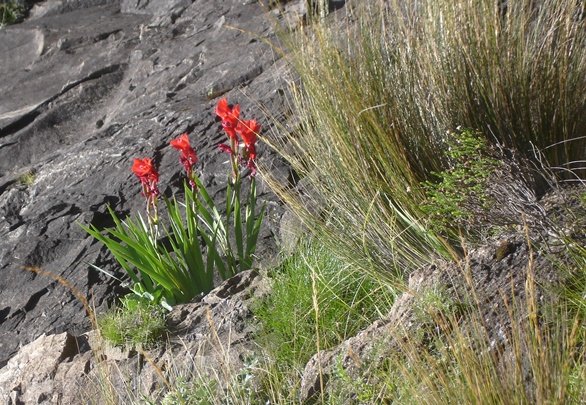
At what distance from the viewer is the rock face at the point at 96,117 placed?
5.68 meters

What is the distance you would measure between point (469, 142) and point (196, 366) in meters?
1.33

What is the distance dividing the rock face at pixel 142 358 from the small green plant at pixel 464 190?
0.90 metres

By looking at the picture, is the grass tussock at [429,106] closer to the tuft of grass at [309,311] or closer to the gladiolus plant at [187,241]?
the tuft of grass at [309,311]

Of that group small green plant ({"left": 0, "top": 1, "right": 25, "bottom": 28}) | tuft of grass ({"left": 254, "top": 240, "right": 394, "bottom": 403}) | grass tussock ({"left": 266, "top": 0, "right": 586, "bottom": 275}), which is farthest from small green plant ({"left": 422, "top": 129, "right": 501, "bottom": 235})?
Answer: small green plant ({"left": 0, "top": 1, "right": 25, "bottom": 28})

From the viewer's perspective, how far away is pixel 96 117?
7.98m

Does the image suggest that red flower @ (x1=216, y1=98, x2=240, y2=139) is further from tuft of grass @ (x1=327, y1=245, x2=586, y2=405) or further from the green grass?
tuft of grass @ (x1=327, y1=245, x2=586, y2=405)

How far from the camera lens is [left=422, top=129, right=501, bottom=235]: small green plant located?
3686 millimetres

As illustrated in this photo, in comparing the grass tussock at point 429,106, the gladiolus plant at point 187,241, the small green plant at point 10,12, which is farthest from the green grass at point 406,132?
the small green plant at point 10,12

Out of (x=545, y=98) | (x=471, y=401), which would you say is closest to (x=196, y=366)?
(x=471, y=401)

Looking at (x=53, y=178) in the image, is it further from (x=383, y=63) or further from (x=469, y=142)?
(x=469, y=142)

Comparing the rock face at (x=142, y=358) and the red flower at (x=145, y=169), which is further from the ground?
the red flower at (x=145, y=169)

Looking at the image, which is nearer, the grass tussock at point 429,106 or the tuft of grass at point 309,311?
the tuft of grass at point 309,311

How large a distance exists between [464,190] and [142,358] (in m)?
1.51

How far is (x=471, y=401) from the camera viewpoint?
8.61 ft
